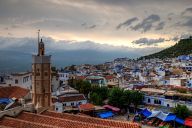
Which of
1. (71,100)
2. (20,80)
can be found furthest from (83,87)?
(20,80)

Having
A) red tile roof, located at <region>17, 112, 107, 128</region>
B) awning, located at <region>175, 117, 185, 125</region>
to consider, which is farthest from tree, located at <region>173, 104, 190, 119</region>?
red tile roof, located at <region>17, 112, 107, 128</region>

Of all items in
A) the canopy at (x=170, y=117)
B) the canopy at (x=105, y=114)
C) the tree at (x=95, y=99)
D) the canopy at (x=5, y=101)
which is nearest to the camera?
the canopy at (x=5, y=101)

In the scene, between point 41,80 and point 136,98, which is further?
point 136,98

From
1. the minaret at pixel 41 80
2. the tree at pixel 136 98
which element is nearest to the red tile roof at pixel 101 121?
the minaret at pixel 41 80

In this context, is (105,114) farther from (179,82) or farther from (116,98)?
(179,82)

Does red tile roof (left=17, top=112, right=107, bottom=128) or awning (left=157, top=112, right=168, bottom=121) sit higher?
red tile roof (left=17, top=112, right=107, bottom=128)

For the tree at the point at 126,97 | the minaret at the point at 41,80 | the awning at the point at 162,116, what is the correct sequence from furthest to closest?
the tree at the point at 126,97, the awning at the point at 162,116, the minaret at the point at 41,80

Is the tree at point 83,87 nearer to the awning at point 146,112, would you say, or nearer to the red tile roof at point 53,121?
the awning at point 146,112

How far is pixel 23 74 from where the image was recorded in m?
51.0

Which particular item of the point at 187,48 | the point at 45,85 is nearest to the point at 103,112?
the point at 45,85

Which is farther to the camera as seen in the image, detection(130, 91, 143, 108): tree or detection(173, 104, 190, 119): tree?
detection(130, 91, 143, 108): tree

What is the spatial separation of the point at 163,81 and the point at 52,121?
52.2 meters

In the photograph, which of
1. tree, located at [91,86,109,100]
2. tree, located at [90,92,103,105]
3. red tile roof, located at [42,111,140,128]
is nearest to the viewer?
red tile roof, located at [42,111,140,128]

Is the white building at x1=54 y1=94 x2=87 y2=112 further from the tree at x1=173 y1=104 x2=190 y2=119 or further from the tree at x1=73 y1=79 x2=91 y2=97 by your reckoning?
the tree at x1=173 y1=104 x2=190 y2=119
